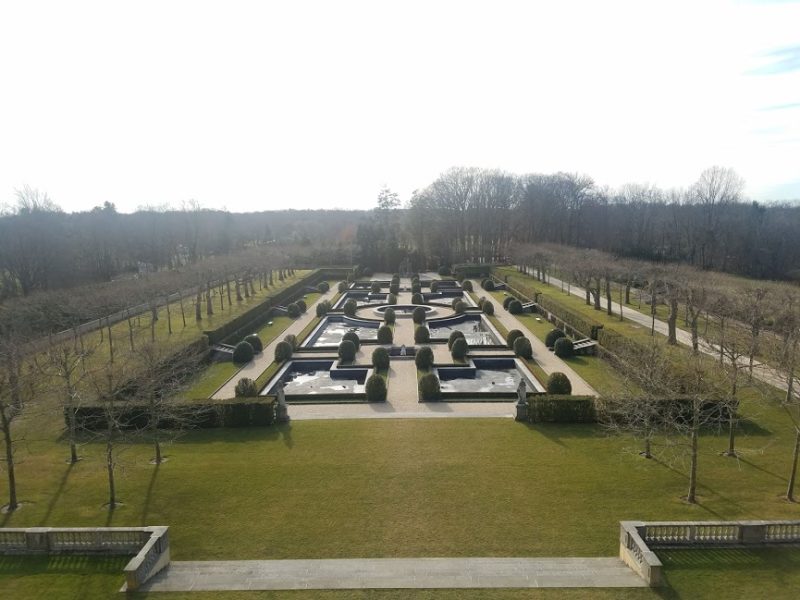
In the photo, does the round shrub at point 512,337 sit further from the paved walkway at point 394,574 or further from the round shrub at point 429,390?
the paved walkway at point 394,574

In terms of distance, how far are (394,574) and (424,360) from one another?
61.1 feet

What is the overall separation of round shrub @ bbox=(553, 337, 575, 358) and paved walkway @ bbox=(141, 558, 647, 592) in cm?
2108

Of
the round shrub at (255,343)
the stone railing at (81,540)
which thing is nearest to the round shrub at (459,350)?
the round shrub at (255,343)

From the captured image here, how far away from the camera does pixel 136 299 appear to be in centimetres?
3659

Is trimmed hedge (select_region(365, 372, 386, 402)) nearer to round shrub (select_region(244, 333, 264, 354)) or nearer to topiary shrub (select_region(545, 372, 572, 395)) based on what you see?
topiary shrub (select_region(545, 372, 572, 395))

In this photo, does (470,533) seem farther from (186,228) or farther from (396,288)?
(186,228)

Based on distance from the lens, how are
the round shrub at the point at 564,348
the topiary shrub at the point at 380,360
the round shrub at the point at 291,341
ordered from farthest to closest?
the round shrub at the point at 291,341, the round shrub at the point at 564,348, the topiary shrub at the point at 380,360

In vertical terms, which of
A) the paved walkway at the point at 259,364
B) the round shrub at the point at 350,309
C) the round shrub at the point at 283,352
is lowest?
the paved walkway at the point at 259,364

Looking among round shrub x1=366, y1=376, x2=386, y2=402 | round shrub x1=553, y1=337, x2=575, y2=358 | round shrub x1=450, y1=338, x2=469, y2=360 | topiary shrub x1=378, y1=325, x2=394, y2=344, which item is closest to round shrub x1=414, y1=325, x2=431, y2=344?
topiary shrub x1=378, y1=325, x2=394, y2=344

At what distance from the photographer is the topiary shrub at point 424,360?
2995 centimetres

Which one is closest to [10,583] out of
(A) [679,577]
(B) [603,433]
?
(A) [679,577]

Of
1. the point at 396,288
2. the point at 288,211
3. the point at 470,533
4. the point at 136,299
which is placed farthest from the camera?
the point at 288,211

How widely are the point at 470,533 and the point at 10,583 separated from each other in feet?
33.4

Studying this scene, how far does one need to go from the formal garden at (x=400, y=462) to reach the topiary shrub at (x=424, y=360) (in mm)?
91
